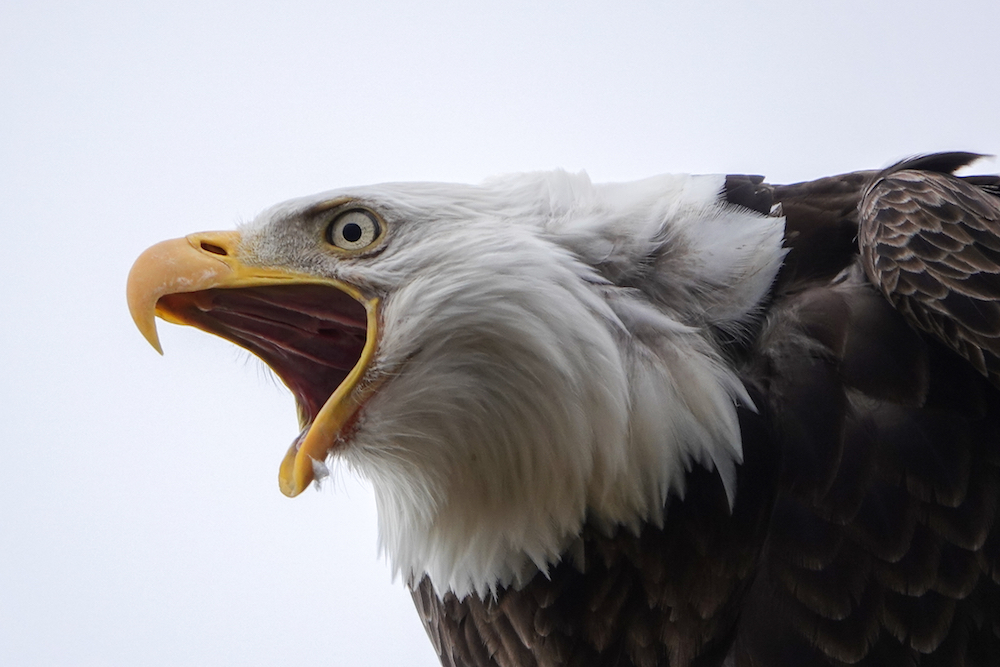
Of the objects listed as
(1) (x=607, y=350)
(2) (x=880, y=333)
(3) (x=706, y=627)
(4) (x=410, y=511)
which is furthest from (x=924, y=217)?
(4) (x=410, y=511)

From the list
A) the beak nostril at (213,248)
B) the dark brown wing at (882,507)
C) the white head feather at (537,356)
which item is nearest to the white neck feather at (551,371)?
the white head feather at (537,356)

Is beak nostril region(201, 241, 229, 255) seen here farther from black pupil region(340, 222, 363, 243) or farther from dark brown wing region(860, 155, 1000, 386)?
dark brown wing region(860, 155, 1000, 386)

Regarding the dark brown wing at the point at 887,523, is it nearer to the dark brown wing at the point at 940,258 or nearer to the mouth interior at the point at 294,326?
the dark brown wing at the point at 940,258

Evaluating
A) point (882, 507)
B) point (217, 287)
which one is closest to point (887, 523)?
point (882, 507)

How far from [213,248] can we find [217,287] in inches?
3.2

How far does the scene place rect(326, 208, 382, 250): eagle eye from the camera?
1.59m

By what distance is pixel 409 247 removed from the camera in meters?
1.56

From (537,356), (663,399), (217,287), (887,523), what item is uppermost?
(217,287)

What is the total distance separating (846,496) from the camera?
142cm

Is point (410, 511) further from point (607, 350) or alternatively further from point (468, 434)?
point (607, 350)

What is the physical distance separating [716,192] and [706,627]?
0.73 metres

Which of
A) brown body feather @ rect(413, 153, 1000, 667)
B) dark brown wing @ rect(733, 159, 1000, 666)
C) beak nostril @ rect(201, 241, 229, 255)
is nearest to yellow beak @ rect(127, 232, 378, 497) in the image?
beak nostril @ rect(201, 241, 229, 255)

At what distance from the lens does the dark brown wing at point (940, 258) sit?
4.49 feet

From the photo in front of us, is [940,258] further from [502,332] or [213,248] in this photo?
[213,248]
